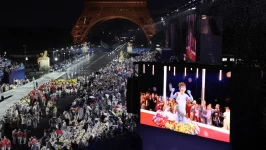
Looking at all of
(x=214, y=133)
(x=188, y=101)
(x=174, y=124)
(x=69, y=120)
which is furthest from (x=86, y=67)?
(x=214, y=133)

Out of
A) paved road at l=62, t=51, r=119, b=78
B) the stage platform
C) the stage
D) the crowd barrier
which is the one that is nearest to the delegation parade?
the stage platform

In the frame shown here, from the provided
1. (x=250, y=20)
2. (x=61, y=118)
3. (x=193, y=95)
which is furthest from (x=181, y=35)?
(x=193, y=95)

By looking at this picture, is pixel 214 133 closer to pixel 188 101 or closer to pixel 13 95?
pixel 188 101

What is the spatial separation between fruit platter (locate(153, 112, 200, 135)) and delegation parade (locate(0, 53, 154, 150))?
2.60 metres

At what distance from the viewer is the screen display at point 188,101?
9289mm

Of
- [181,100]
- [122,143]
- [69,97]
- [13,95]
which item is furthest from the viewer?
[69,97]

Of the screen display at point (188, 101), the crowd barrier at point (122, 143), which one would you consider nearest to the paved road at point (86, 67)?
the crowd barrier at point (122, 143)

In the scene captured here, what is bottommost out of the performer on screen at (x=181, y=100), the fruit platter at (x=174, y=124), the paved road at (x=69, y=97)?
the paved road at (x=69, y=97)

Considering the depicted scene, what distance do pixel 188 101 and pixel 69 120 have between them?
803 cm

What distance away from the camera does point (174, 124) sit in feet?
35.2

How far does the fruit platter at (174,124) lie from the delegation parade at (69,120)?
102 inches

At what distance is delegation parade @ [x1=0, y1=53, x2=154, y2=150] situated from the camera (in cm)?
1331

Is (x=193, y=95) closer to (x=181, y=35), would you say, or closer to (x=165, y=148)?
(x=165, y=148)

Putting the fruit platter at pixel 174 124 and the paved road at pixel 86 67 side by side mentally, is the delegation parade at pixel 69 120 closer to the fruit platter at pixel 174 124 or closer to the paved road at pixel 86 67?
the fruit platter at pixel 174 124
